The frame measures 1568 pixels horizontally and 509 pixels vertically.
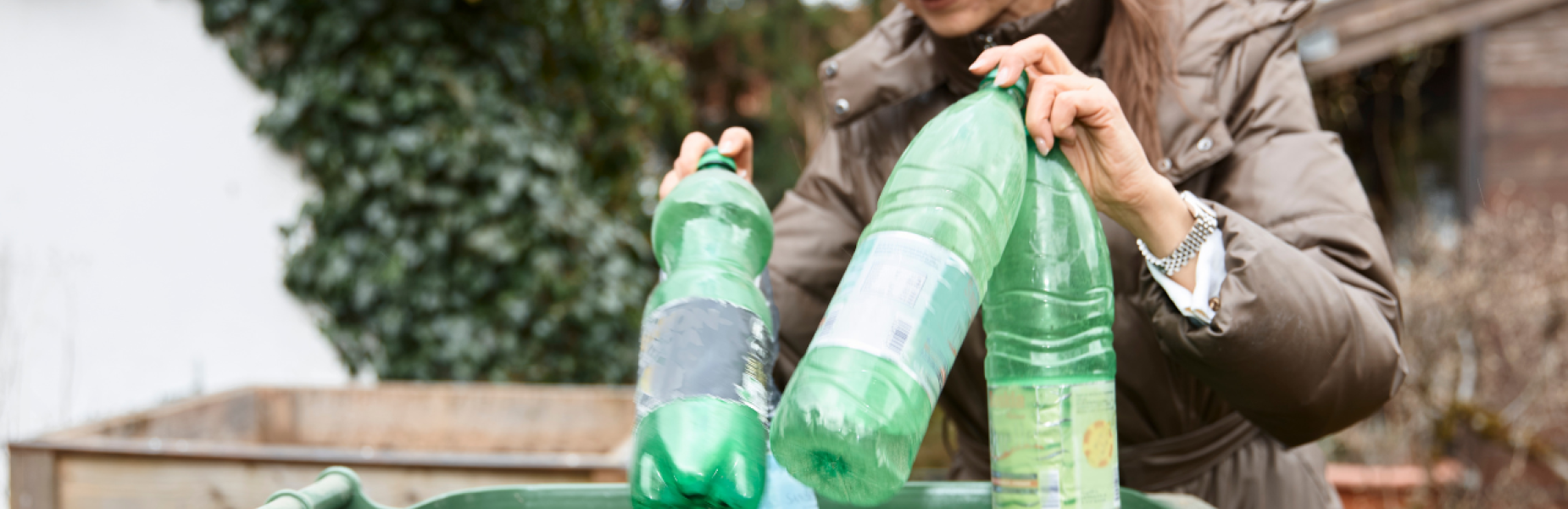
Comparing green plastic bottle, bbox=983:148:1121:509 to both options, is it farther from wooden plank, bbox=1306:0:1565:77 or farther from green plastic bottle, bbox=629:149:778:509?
wooden plank, bbox=1306:0:1565:77

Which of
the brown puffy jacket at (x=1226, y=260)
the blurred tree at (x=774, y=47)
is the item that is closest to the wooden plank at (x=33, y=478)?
the brown puffy jacket at (x=1226, y=260)

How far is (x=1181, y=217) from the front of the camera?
86 centimetres

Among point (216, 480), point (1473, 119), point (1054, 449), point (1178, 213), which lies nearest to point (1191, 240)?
point (1178, 213)

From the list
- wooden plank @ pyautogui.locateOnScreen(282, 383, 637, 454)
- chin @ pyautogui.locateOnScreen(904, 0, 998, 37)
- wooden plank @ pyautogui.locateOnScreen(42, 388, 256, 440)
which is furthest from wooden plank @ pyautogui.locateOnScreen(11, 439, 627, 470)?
chin @ pyautogui.locateOnScreen(904, 0, 998, 37)

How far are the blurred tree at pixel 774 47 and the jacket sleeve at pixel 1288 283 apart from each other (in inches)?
198

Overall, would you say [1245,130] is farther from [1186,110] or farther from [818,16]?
[818,16]

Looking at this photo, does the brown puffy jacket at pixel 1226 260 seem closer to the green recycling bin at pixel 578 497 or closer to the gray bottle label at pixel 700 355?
the green recycling bin at pixel 578 497

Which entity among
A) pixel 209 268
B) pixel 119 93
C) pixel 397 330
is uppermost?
pixel 119 93

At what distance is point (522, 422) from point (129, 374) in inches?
60.1

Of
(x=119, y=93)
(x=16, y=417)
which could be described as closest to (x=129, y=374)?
(x=16, y=417)

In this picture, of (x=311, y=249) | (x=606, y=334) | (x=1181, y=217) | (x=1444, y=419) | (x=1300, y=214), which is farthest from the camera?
(x=606, y=334)

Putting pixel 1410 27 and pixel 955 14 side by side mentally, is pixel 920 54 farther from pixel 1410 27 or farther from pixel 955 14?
pixel 1410 27

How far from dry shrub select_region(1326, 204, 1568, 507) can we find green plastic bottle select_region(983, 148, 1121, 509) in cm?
291

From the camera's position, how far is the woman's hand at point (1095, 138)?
31.4 inches
